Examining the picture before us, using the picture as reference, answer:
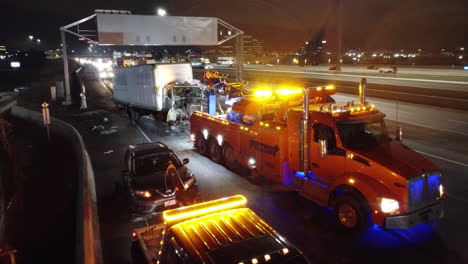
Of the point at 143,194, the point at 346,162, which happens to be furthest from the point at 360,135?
the point at 143,194

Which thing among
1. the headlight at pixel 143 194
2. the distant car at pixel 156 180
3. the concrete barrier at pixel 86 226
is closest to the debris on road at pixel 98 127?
the concrete barrier at pixel 86 226

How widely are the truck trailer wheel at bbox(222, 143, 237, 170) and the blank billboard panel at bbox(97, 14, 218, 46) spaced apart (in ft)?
55.8

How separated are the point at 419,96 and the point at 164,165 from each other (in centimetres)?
2496

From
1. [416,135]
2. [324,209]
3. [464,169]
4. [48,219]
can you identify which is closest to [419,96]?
[416,135]

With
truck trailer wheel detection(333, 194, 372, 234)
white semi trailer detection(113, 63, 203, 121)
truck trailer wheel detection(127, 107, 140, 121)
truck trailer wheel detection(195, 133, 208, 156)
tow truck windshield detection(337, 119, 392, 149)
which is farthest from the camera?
truck trailer wheel detection(127, 107, 140, 121)

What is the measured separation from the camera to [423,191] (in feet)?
23.8

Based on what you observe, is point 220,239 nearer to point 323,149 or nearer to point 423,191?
point 323,149

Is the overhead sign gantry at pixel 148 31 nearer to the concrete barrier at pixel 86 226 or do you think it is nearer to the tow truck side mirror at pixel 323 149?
the concrete barrier at pixel 86 226

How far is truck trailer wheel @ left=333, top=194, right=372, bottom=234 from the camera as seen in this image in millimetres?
7484

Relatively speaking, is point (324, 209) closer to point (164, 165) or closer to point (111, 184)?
point (164, 165)

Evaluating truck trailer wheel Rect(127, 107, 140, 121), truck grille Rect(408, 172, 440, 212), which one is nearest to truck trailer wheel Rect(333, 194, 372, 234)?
truck grille Rect(408, 172, 440, 212)

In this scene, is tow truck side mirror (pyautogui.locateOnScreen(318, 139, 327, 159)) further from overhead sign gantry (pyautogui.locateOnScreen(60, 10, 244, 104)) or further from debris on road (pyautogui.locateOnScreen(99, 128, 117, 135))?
overhead sign gantry (pyautogui.locateOnScreen(60, 10, 244, 104))

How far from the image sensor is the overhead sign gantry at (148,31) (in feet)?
84.3

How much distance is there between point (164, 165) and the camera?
986 cm
